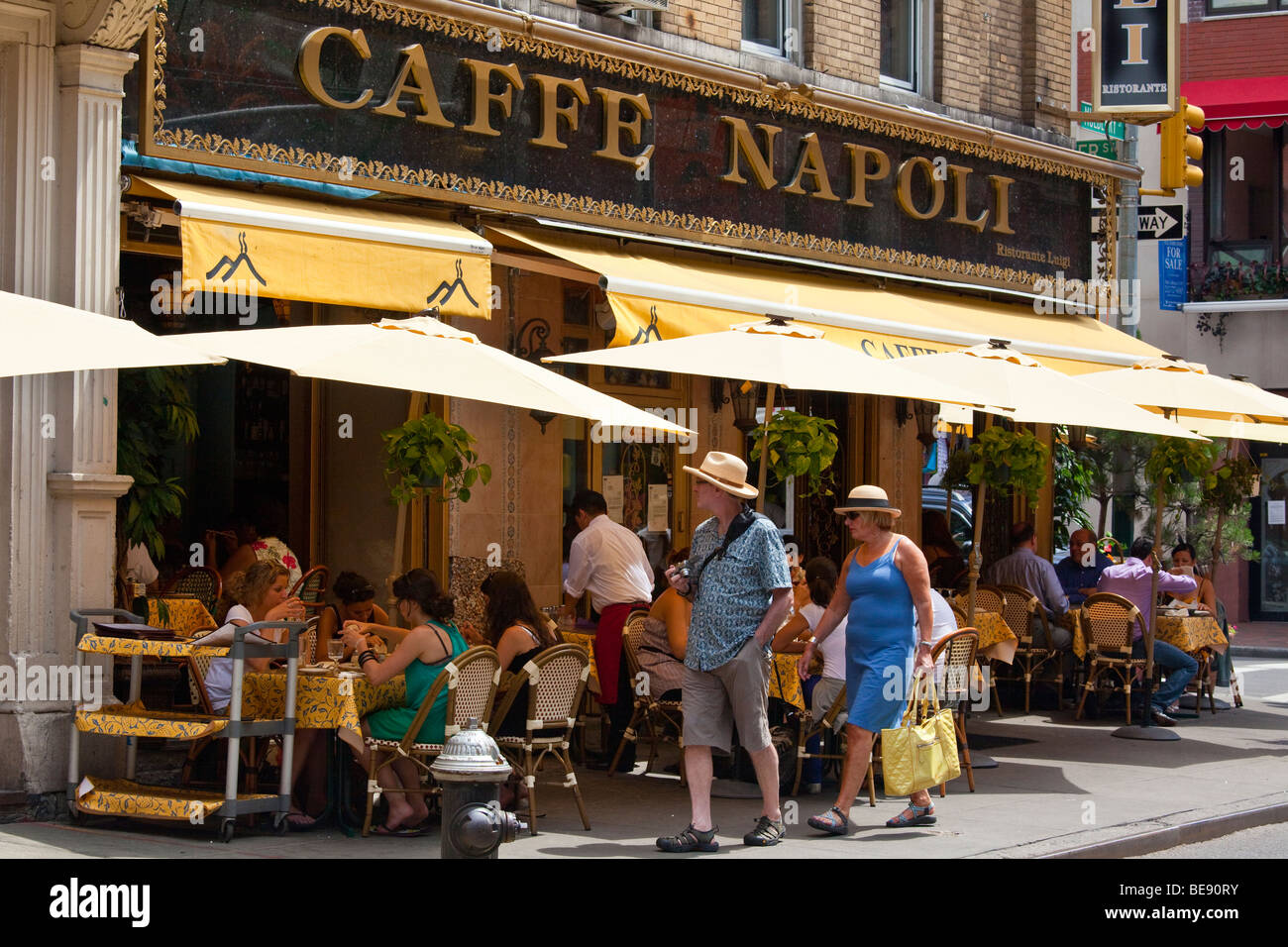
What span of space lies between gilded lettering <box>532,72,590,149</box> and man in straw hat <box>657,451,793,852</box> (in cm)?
472

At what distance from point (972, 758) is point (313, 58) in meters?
6.13

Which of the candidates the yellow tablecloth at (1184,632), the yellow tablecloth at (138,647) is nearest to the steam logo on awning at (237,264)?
the yellow tablecloth at (138,647)

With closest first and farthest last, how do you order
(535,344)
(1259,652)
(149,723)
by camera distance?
1. (149,723)
2. (535,344)
3. (1259,652)

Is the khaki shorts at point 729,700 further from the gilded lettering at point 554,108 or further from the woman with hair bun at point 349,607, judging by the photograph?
the gilded lettering at point 554,108

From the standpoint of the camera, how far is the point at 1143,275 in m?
27.9

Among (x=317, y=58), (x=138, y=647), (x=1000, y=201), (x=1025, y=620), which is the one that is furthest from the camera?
(x=1000, y=201)

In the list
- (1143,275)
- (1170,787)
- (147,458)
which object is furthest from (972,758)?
(1143,275)

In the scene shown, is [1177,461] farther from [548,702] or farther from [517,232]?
[548,702]

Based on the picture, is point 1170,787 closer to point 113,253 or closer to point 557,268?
point 557,268

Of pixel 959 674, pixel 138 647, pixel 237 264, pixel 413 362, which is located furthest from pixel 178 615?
pixel 959 674

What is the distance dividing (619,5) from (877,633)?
Result: 6.29 m

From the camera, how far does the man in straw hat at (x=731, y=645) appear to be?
789 cm

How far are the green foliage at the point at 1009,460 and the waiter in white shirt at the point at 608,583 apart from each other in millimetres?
2512

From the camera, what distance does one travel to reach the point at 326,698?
7.99 m
